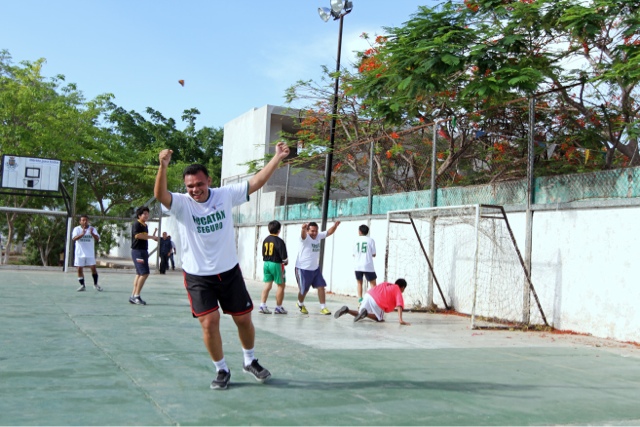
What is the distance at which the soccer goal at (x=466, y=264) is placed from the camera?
460 inches

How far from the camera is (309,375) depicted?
631 cm

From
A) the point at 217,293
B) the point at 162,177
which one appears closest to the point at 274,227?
the point at 217,293

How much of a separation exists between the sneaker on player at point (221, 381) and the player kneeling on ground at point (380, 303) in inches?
222

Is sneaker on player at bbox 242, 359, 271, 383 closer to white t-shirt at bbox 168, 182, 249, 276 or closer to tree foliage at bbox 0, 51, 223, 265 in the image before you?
white t-shirt at bbox 168, 182, 249, 276

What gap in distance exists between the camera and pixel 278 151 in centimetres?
601

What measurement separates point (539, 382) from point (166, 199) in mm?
3904

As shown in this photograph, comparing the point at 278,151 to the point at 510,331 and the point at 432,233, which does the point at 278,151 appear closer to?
the point at 510,331

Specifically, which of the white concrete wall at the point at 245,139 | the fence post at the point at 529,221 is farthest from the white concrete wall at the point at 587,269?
the white concrete wall at the point at 245,139

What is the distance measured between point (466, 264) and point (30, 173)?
58.0 feet

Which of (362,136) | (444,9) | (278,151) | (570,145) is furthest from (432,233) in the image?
(278,151)

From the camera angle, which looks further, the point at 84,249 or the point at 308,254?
the point at 84,249

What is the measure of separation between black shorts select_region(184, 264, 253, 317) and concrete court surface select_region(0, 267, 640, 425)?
0.65 metres

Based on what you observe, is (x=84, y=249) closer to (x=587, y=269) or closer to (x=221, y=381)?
(x=587, y=269)

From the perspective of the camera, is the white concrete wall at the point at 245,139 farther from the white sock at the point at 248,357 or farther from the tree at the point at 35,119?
the white sock at the point at 248,357
